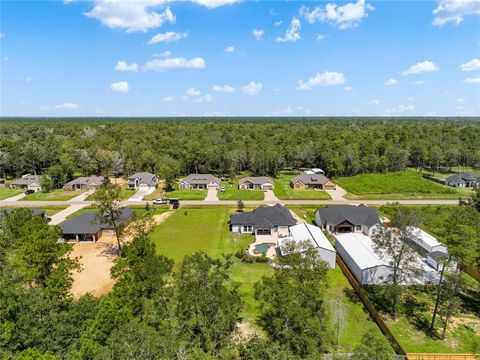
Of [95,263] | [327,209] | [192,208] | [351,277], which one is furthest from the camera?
[192,208]

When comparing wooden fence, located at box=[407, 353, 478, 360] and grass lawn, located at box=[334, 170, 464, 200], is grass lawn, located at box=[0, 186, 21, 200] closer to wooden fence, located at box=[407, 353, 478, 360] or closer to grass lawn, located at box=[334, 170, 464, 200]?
grass lawn, located at box=[334, 170, 464, 200]

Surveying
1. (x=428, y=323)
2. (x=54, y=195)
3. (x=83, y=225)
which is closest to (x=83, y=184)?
(x=54, y=195)

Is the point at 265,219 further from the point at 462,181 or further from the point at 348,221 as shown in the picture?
the point at 462,181

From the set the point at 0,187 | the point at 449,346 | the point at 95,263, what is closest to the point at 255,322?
the point at 449,346

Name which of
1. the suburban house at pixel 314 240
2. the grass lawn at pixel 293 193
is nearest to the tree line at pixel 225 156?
the grass lawn at pixel 293 193

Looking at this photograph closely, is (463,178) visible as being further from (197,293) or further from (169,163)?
(197,293)

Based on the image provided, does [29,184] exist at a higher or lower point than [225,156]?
lower

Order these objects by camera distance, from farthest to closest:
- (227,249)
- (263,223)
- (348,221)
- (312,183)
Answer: (312,183), (348,221), (263,223), (227,249)

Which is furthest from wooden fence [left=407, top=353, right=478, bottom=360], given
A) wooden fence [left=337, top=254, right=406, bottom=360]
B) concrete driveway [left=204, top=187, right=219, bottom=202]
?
concrete driveway [left=204, top=187, right=219, bottom=202]
